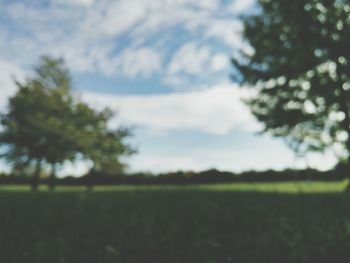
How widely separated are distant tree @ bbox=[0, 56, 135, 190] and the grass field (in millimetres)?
24330

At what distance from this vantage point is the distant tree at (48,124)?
30156 mm

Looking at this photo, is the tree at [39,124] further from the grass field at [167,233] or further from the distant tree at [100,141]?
the grass field at [167,233]

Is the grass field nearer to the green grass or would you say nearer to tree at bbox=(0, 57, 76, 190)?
→ the green grass

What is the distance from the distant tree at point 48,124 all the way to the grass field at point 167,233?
2433cm

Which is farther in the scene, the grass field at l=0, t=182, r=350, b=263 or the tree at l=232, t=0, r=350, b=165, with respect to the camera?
the tree at l=232, t=0, r=350, b=165

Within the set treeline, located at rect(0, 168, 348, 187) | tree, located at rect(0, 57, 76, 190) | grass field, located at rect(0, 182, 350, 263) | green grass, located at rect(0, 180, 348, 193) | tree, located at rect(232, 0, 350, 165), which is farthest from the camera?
treeline, located at rect(0, 168, 348, 187)

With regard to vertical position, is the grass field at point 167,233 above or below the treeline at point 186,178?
below

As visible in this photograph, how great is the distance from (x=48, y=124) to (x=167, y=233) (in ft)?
88.2

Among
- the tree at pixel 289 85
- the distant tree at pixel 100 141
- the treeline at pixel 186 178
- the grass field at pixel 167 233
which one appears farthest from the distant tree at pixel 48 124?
the grass field at pixel 167 233

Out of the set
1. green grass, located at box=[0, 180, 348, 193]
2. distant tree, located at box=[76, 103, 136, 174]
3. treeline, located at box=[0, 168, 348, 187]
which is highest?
distant tree, located at box=[76, 103, 136, 174]

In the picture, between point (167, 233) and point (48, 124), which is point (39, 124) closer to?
point (48, 124)

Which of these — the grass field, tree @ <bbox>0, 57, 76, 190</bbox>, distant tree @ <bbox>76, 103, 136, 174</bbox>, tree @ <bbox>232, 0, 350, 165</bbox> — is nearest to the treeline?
distant tree @ <bbox>76, 103, 136, 174</bbox>

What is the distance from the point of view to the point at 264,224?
5.92m

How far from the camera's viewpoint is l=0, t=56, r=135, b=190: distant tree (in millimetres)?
30156
